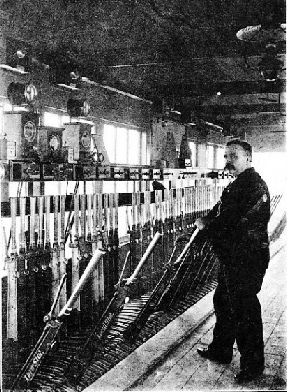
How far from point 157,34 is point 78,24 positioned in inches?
24.4

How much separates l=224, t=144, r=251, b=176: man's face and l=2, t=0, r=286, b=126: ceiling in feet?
2.47

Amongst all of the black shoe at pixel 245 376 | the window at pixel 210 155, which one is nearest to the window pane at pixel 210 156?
the window at pixel 210 155

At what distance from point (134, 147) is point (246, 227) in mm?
3686

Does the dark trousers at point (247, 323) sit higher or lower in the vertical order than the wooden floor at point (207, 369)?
higher

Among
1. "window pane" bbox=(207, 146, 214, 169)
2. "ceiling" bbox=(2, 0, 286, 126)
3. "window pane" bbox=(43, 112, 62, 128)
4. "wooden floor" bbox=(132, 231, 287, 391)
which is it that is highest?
"ceiling" bbox=(2, 0, 286, 126)

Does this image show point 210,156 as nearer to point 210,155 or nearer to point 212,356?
point 210,155

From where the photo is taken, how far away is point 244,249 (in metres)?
3.00

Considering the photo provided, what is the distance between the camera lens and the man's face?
2998 millimetres

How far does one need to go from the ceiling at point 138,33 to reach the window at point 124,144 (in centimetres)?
107

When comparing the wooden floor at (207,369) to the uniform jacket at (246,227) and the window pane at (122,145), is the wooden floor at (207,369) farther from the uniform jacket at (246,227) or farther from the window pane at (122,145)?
the window pane at (122,145)

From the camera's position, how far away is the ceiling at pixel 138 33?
11.2 feet

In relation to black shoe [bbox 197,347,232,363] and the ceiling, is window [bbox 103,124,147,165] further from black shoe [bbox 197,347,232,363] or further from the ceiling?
black shoe [bbox 197,347,232,363]

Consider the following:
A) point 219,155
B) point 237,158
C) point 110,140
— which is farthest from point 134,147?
point 219,155

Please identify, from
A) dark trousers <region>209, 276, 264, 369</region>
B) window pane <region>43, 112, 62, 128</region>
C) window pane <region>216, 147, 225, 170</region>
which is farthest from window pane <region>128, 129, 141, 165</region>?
window pane <region>216, 147, 225, 170</region>
